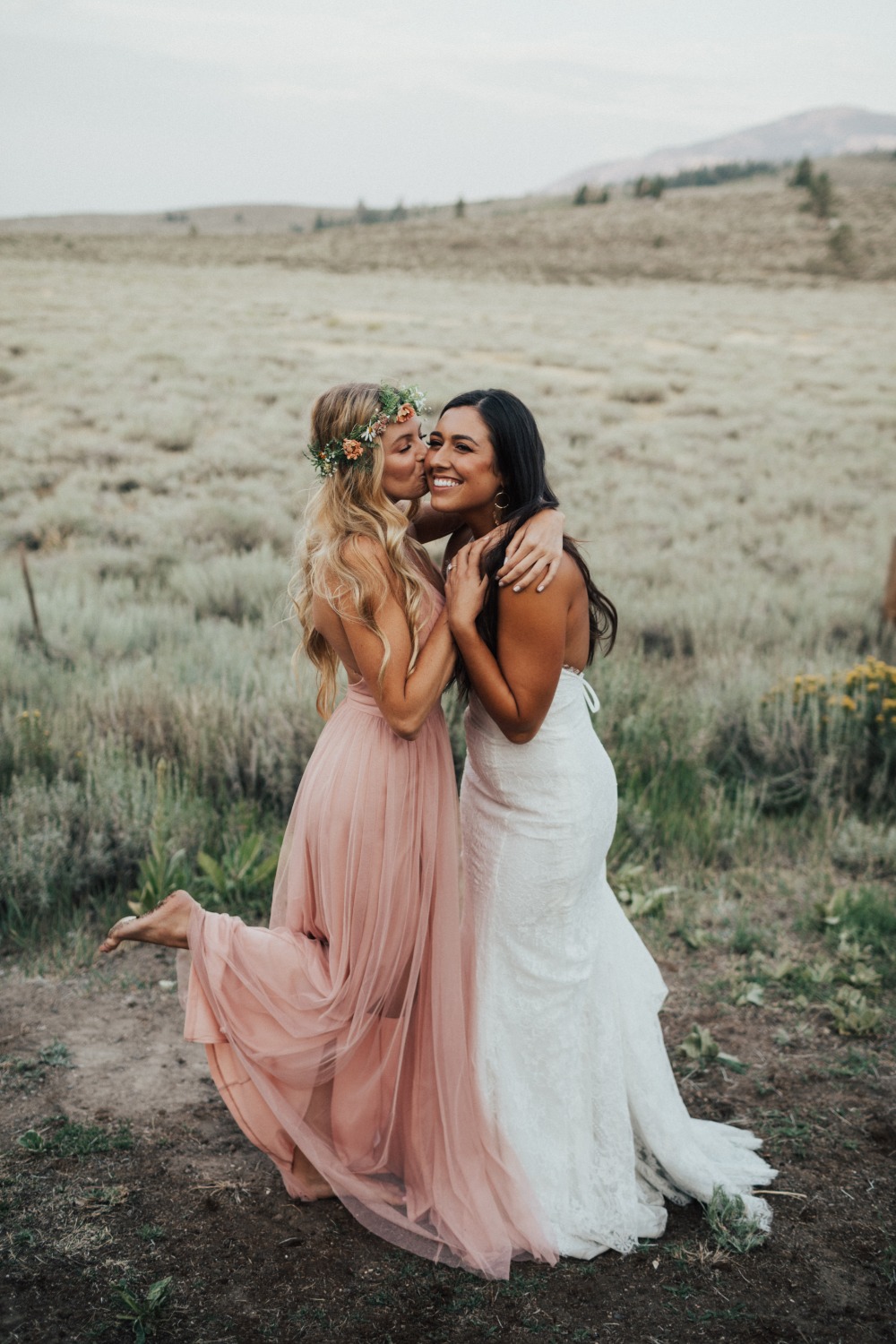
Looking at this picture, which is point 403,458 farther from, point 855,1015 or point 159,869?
point 855,1015

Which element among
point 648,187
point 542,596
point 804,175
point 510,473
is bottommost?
point 542,596

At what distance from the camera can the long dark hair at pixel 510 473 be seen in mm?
2604

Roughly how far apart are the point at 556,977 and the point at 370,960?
0.54m

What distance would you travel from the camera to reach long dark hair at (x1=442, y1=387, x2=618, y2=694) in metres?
2.60

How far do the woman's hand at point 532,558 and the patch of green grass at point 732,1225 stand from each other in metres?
1.96

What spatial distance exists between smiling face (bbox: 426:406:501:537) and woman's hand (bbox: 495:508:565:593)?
0.70 feet

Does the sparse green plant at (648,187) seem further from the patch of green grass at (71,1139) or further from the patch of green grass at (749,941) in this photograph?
the patch of green grass at (71,1139)

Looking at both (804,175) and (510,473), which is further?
(804,175)

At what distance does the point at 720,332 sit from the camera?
30109 millimetres

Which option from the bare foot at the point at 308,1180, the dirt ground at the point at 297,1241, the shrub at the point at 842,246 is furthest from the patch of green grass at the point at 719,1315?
the shrub at the point at 842,246

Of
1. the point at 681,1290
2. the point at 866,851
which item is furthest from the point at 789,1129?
the point at 866,851

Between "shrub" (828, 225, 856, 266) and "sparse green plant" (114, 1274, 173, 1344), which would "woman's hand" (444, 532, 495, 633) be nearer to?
"sparse green plant" (114, 1274, 173, 1344)

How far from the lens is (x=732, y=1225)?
296 centimetres

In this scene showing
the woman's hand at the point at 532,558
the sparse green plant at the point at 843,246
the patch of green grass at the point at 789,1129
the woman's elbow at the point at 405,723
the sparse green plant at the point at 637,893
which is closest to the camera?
the woman's hand at the point at 532,558
